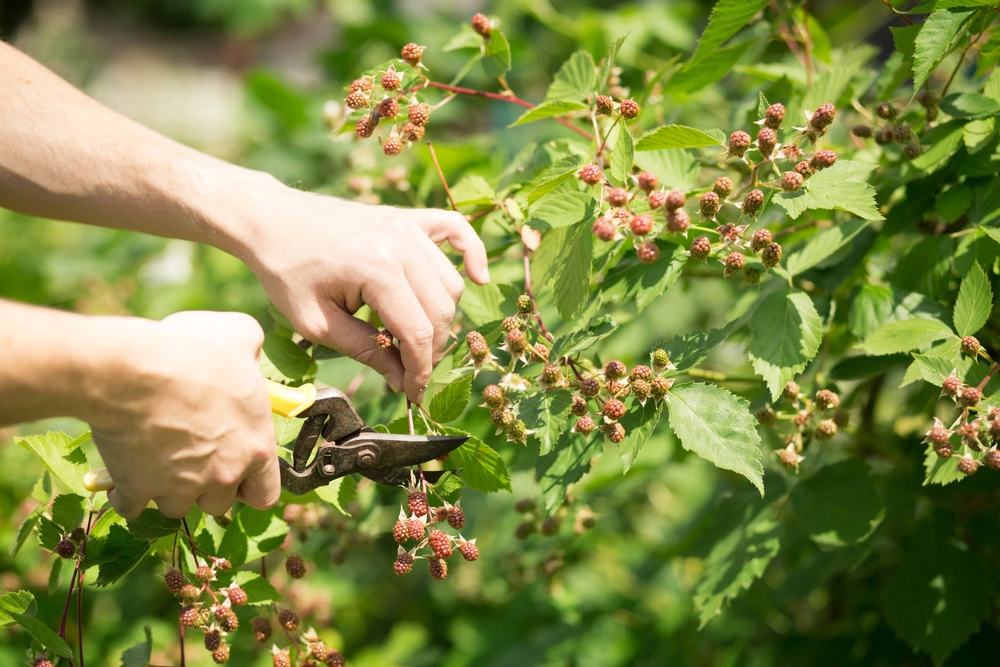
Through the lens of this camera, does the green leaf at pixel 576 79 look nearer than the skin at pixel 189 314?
No

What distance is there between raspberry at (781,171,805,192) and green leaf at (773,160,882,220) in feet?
0.05

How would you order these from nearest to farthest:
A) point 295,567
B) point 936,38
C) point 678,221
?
1. point 678,221
2. point 936,38
3. point 295,567

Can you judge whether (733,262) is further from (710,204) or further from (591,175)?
(591,175)

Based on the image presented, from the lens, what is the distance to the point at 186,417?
1.00 meters

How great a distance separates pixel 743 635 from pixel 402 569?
5.20ft

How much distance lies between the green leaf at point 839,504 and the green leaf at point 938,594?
225 mm

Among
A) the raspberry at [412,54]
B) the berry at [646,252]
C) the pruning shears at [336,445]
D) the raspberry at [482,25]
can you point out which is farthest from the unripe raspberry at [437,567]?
the raspberry at [482,25]

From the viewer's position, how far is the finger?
52.6 inches

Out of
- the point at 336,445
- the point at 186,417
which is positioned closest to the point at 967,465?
the point at 336,445

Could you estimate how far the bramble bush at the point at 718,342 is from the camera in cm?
120

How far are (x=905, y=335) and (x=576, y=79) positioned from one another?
810mm

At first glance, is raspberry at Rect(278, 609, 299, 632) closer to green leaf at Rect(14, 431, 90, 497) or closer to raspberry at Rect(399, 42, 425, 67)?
green leaf at Rect(14, 431, 90, 497)

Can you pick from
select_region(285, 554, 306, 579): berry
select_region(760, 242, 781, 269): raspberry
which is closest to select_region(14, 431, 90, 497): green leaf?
select_region(285, 554, 306, 579): berry

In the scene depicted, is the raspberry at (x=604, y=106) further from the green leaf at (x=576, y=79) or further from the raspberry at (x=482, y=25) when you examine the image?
the raspberry at (x=482, y=25)
